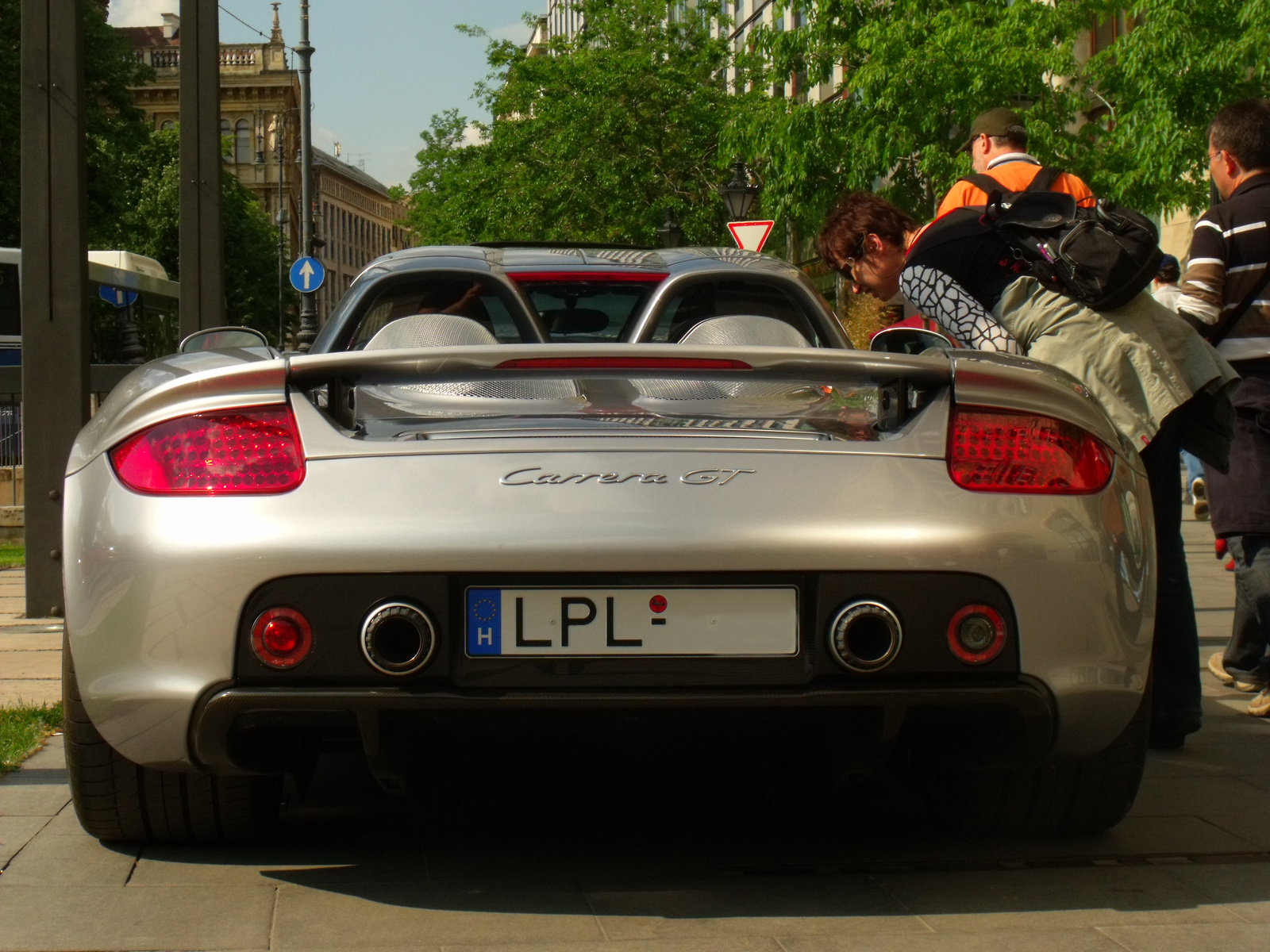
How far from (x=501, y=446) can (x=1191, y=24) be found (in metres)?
13.8

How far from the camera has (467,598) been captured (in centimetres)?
302

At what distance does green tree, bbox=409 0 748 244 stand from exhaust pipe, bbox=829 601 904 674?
32986 millimetres

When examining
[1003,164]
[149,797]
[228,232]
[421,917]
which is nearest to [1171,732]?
[1003,164]

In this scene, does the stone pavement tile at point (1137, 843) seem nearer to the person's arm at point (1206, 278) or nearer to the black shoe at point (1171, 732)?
the black shoe at point (1171, 732)

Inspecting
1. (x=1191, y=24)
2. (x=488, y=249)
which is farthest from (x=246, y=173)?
(x=488, y=249)

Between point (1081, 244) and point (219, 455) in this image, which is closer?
point (219, 455)

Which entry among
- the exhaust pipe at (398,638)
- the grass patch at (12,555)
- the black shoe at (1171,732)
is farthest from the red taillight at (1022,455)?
the grass patch at (12,555)

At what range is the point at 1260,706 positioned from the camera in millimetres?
5480

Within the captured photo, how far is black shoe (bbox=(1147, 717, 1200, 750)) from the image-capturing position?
4.89 m

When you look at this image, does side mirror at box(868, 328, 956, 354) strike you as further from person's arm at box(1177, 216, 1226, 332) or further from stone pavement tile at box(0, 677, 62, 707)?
stone pavement tile at box(0, 677, 62, 707)

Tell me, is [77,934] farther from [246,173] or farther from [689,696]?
[246,173]

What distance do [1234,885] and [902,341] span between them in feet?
4.56

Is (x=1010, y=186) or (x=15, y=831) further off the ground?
(x=1010, y=186)

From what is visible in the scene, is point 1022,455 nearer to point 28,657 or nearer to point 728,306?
point 728,306
